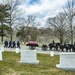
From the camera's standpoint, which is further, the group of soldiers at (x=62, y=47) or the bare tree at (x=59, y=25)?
the bare tree at (x=59, y=25)

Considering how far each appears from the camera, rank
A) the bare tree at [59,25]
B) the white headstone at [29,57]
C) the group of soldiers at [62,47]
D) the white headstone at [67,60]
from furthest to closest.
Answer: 1. the bare tree at [59,25]
2. the group of soldiers at [62,47]
3. the white headstone at [29,57]
4. the white headstone at [67,60]

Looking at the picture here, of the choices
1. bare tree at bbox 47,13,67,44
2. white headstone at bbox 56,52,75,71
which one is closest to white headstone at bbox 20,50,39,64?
white headstone at bbox 56,52,75,71

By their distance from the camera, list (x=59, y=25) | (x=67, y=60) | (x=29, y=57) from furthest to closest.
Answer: (x=59, y=25) < (x=29, y=57) < (x=67, y=60)

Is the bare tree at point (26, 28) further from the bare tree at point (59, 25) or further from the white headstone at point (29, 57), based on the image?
the white headstone at point (29, 57)

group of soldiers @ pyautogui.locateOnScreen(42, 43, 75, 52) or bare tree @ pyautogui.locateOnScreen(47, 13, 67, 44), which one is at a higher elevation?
bare tree @ pyautogui.locateOnScreen(47, 13, 67, 44)

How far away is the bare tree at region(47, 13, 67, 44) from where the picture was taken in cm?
5054

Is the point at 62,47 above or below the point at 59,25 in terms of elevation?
below

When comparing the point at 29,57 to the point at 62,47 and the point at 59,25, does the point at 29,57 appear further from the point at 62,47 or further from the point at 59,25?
the point at 59,25

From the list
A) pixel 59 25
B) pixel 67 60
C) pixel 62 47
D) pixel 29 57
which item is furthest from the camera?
pixel 59 25

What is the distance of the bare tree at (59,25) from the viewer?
50.5 m

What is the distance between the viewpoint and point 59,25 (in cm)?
5297

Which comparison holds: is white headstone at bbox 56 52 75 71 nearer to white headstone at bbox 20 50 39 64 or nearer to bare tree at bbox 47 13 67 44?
white headstone at bbox 20 50 39 64

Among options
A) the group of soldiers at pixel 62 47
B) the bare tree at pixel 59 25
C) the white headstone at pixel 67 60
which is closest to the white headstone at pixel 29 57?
the white headstone at pixel 67 60

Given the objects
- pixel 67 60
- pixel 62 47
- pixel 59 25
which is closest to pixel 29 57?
pixel 67 60
